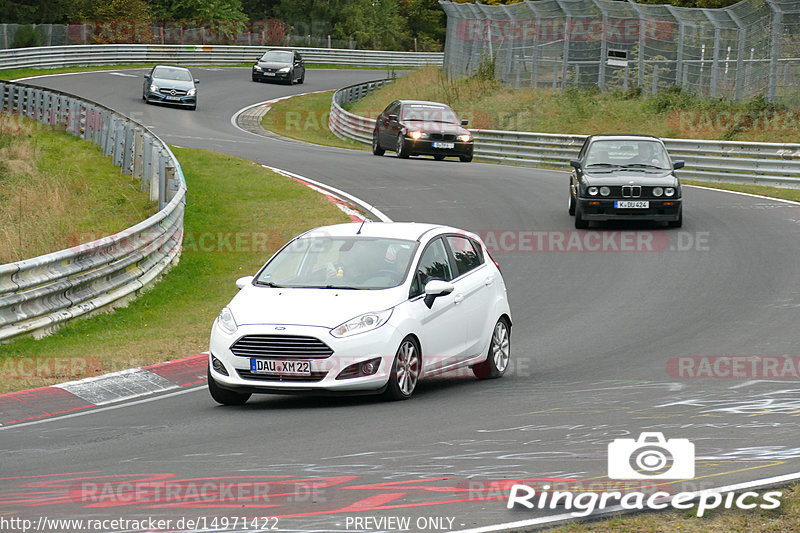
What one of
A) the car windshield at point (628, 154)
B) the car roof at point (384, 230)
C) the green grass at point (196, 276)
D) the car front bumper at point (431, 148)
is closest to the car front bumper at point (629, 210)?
the car windshield at point (628, 154)

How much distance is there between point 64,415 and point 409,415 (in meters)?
3.02

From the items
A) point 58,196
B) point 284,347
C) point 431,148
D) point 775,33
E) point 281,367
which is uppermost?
point 775,33

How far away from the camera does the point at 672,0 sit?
5741cm

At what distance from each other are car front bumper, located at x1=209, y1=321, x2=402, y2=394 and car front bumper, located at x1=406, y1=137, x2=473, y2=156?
23509 mm

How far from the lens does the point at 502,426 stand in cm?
903

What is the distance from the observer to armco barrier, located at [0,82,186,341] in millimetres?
13352

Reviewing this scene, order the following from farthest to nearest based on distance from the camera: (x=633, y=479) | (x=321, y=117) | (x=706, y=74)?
(x=321, y=117) → (x=706, y=74) → (x=633, y=479)

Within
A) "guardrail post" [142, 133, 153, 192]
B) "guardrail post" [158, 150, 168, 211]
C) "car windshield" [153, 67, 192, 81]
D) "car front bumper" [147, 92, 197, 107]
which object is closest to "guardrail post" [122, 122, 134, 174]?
"guardrail post" [142, 133, 153, 192]

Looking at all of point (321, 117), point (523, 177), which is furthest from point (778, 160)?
point (321, 117)

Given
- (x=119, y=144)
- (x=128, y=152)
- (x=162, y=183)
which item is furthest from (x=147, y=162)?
(x=119, y=144)

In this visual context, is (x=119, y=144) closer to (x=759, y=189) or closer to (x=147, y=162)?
(x=147, y=162)

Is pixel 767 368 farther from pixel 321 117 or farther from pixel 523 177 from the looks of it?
pixel 321 117

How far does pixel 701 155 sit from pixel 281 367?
22.5m

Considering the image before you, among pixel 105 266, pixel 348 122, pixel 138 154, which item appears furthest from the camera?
pixel 348 122
